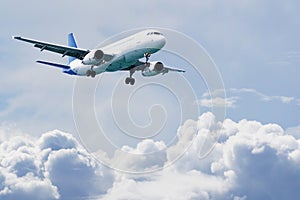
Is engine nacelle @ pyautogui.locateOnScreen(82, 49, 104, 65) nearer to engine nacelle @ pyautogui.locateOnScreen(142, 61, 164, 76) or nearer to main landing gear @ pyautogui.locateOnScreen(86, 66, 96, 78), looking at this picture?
main landing gear @ pyautogui.locateOnScreen(86, 66, 96, 78)

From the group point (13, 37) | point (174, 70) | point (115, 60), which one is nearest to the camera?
point (13, 37)

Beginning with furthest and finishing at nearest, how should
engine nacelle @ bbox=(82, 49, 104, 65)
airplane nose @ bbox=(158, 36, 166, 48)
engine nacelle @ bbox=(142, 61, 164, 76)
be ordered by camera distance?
engine nacelle @ bbox=(142, 61, 164, 76) < engine nacelle @ bbox=(82, 49, 104, 65) < airplane nose @ bbox=(158, 36, 166, 48)

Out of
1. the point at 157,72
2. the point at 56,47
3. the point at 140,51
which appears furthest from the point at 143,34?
the point at 56,47

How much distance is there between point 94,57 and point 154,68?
13084 millimetres

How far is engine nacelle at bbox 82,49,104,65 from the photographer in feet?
348

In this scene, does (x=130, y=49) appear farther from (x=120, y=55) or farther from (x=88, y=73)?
(x=88, y=73)

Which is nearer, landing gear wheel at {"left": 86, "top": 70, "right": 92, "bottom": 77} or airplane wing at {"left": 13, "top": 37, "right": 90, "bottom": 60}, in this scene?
airplane wing at {"left": 13, "top": 37, "right": 90, "bottom": 60}

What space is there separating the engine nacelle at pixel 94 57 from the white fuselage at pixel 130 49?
4.14ft

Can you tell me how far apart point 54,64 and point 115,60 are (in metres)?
25.8

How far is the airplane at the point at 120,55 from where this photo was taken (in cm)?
9950

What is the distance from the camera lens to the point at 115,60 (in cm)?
10350

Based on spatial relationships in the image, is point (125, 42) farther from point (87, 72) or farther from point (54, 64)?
point (54, 64)

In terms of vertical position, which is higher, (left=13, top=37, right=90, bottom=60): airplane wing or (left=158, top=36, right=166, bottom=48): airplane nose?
(left=13, top=37, right=90, bottom=60): airplane wing

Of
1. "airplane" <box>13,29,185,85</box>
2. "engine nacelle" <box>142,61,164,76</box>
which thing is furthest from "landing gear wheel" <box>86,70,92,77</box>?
"engine nacelle" <box>142,61,164,76</box>
